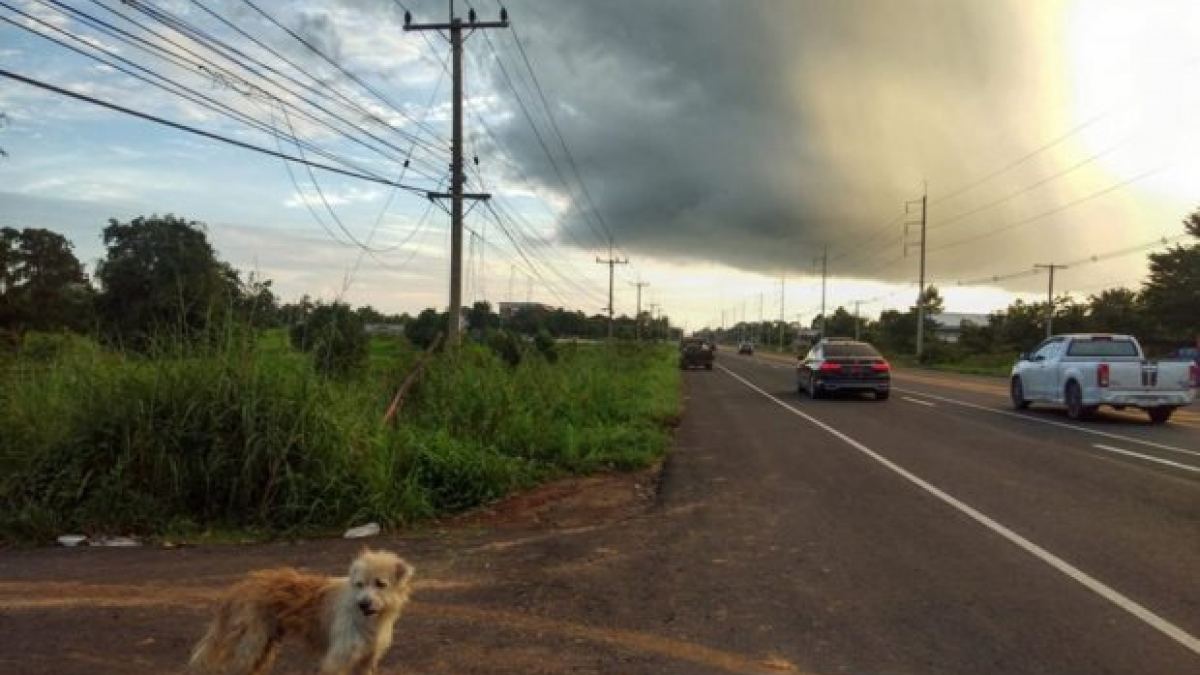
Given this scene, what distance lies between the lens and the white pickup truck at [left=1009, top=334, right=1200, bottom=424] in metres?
19.3

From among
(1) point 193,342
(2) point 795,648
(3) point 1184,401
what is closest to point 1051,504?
(2) point 795,648

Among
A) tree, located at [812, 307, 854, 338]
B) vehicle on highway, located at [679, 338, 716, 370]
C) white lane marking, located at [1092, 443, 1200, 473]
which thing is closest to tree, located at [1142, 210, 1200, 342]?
vehicle on highway, located at [679, 338, 716, 370]

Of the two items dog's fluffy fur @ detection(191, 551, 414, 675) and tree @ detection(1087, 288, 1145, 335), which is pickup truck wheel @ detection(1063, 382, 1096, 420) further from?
tree @ detection(1087, 288, 1145, 335)

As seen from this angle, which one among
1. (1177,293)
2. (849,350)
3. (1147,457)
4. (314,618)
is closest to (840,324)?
(1177,293)

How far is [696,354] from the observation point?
186 feet

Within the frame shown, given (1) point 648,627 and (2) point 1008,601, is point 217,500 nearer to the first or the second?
(1) point 648,627

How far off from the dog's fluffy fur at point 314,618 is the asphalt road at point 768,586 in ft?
1.74

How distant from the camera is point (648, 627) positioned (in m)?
5.70

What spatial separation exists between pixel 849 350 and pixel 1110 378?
8227 mm

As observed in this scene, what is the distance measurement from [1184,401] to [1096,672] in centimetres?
1733

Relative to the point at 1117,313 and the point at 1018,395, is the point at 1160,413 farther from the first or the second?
the point at 1117,313

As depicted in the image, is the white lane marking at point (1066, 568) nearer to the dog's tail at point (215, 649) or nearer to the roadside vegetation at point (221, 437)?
the roadside vegetation at point (221, 437)

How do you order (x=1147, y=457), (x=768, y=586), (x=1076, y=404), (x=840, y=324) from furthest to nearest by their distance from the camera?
(x=840, y=324) → (x=1076, y=404) → (x=1147, y=457) → (x=768, y=586)

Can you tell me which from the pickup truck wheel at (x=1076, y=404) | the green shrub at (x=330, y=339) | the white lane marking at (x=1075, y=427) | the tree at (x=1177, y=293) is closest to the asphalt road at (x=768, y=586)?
the green shrub at (x=330, y=339)
